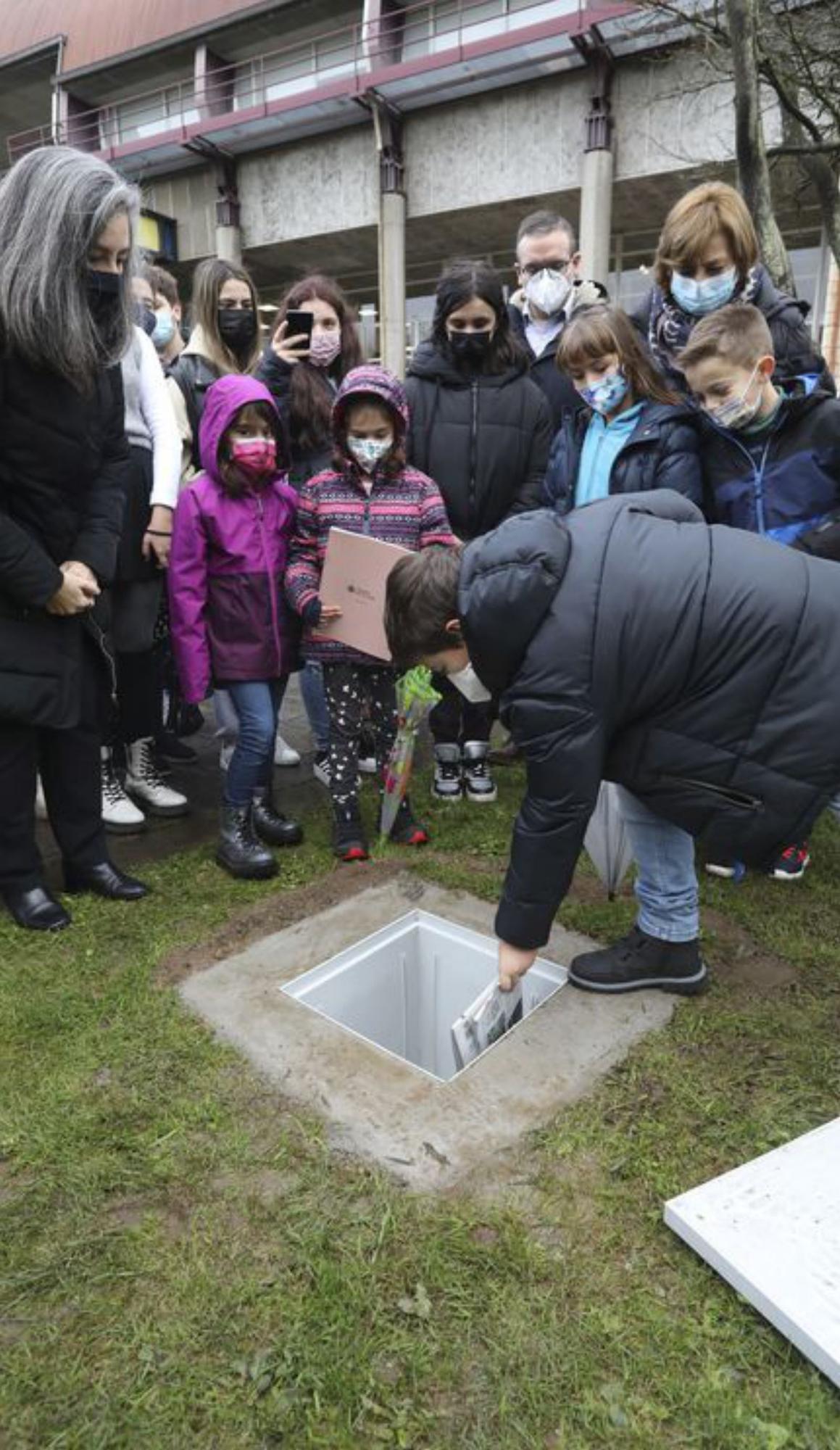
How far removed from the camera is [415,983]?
2.91m

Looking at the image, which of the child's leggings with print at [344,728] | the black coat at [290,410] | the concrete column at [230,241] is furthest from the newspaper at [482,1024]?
the concrete column at [230,241]

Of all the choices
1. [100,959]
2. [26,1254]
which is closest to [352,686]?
[100,959]

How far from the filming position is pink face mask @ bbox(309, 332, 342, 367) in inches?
146

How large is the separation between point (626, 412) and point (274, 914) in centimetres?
200

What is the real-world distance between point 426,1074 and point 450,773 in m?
1.85

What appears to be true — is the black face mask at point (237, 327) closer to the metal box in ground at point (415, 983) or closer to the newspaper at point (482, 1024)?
the metal box in ground at point (415, 983)

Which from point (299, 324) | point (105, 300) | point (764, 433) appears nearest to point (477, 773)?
point (764, 433)

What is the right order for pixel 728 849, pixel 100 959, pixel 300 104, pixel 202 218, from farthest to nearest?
pixel 202 218
pixel 300 104
pixel 100 959
pixel 728 849

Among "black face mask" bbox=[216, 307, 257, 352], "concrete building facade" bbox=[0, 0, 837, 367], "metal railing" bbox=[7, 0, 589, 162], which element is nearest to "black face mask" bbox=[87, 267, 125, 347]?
"black face mask" bbox=[216, 307, 257, 352]

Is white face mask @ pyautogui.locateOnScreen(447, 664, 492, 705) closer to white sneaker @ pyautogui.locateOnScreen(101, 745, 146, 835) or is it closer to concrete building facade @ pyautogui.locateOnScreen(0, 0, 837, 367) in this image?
white sneaker @ pyautogui.locateOnScreen(101, 745, 146, 835)

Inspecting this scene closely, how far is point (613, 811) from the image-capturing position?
2.88 metres

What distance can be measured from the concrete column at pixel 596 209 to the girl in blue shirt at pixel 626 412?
13503 mm

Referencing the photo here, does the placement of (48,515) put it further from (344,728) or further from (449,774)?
(449,774)

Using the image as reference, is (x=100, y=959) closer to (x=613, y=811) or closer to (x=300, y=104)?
(x=613, y=811)
